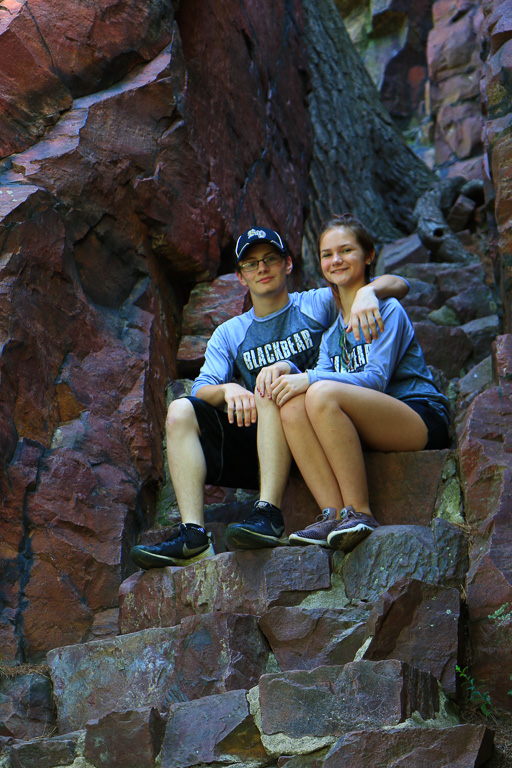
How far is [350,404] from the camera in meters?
3.32

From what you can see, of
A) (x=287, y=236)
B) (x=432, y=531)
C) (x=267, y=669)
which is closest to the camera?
(x=267, y=669)

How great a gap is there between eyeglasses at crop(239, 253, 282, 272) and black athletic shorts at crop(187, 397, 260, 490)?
2.33 feet

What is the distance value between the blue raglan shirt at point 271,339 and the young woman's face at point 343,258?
8.3 inches

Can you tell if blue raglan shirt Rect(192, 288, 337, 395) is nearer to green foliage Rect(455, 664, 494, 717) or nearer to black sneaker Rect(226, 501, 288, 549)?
black sneaker Rect(226, 501, 288, 549)

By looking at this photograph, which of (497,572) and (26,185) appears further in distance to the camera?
(26,185)

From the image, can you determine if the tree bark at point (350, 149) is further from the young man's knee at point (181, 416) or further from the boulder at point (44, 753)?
the boulder at point (44, 753)

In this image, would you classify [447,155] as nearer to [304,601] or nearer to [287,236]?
[287,236]

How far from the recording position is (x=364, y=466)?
337cm

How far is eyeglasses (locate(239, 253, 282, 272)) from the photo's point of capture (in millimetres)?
4000

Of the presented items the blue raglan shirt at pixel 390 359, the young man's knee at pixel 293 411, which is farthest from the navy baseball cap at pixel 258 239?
the young man's knee at pixel 293 411

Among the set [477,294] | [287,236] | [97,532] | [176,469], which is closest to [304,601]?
[176,469]

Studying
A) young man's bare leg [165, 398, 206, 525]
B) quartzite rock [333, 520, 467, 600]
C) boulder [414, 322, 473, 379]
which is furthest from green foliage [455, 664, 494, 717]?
boulder [414, 322, 473, 379]

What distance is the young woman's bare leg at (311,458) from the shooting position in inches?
131

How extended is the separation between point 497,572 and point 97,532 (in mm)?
1715
